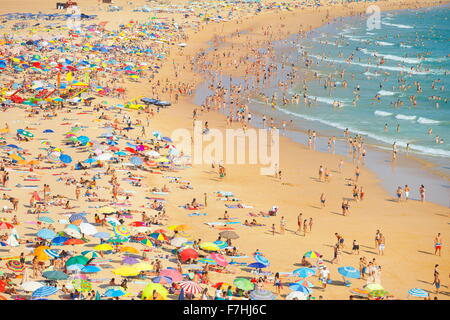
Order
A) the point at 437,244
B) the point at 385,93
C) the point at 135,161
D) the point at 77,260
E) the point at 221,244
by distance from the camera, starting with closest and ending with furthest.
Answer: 1. the point at 77,260
2. the point at 221,244
3. the point at 437,244
4. the point at 135,161
5. the point at 385,93

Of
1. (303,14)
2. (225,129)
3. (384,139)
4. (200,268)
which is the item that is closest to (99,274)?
(200,268)

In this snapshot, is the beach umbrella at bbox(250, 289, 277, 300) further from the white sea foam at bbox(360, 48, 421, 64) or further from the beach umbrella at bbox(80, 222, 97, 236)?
the white sea foam at bbox(360, 48, 421, 64)

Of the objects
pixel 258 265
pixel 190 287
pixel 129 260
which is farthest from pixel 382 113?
pixel 190 287

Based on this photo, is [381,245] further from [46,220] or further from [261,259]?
[46,220]

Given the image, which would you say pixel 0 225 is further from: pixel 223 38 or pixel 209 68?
pixel 223 38

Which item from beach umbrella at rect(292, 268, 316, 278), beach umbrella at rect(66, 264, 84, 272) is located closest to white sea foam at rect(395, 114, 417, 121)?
beach umbrella at rect(292, 268, 316, 278)

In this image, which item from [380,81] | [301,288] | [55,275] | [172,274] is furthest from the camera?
[380,81]
